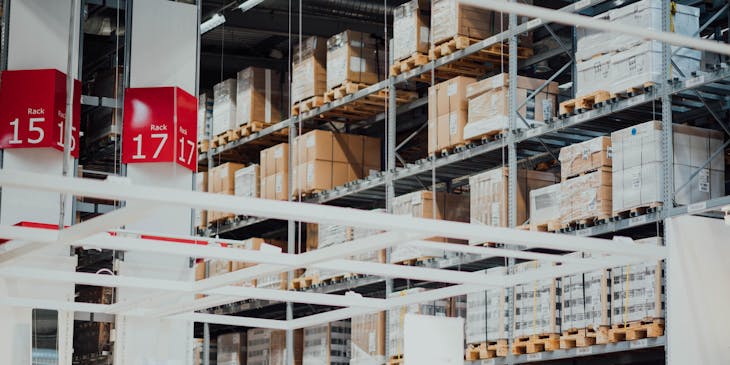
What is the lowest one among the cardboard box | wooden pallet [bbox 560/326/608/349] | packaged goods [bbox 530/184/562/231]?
wooden pallet [bbox 560/326/608/349]

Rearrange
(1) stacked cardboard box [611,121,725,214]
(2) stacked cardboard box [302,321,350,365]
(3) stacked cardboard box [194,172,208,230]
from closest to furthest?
(1) stacked cardboard box [611,121,725,214] → (2) stacked cardboard box [302,321,350,365] → (3) stacked cardboard box [194,172,208,230]

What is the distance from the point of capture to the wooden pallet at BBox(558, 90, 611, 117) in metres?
10.8

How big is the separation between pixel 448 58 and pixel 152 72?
3160 millimetres

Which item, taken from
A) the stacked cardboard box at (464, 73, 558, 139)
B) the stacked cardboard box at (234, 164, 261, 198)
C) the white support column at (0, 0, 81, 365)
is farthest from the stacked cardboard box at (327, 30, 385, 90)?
the white support column at (0, 0, 81, 365)

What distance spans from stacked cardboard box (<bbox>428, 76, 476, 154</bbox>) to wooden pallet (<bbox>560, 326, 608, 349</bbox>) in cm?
250

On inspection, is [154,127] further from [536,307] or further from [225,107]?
[225,107]

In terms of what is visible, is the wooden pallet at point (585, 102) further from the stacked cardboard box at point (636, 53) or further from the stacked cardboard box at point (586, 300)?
the stacked cardboard box at point (586, 300)

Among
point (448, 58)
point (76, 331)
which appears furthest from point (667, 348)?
point (76, 331)

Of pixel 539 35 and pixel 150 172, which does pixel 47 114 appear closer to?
pixel 150 172

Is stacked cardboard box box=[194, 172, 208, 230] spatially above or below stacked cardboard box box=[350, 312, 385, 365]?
above

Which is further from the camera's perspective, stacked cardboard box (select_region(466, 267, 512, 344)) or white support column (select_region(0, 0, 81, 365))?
stacked cardboard box (select_region(466, 267, 512, 344))

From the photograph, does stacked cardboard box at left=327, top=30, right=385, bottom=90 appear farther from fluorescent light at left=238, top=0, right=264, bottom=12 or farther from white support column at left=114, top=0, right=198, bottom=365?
white support column at left=114, top=0, right=198, bottom=365

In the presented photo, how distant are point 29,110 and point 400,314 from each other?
4751mm

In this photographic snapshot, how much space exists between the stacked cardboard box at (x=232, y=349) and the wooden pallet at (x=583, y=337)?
22.3 ft
